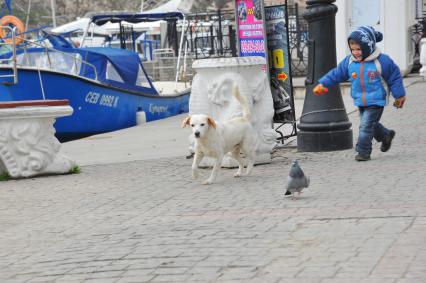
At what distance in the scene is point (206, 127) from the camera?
9195 millimetres

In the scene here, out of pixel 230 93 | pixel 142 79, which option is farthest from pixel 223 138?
pixel 142 79

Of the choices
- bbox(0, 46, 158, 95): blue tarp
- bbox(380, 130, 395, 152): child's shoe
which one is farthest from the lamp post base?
bbox(0, 46, 158, 95): blue tarp

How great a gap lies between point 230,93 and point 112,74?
31.8 feet

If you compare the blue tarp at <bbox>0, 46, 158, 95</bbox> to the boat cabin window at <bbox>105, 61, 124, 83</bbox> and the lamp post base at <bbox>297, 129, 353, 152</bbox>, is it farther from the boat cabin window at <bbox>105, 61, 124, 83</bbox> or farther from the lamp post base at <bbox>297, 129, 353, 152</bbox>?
the lamp post base at <bbox>297, 129, 353, 152</bbox>

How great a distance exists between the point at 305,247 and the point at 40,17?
90.7 metres

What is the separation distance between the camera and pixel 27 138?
10805mm

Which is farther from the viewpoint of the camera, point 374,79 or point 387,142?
point 387,142

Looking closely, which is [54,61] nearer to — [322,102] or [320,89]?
[322,102]

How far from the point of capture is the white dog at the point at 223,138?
9211 mm

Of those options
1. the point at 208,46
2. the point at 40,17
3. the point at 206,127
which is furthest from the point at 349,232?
Result: the point at 40,17

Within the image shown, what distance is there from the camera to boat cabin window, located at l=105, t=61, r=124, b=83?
65.0ft

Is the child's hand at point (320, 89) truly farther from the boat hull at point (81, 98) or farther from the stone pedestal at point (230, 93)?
the boat hull at point (81, 98)

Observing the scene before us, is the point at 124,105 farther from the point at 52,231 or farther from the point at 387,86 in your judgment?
the point at 52,231

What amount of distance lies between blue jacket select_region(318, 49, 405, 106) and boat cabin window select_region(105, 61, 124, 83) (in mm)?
10278
